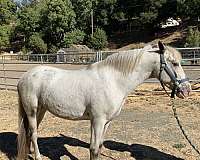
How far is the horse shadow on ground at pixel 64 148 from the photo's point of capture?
5.60 m

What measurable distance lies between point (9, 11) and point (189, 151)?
60342 mm

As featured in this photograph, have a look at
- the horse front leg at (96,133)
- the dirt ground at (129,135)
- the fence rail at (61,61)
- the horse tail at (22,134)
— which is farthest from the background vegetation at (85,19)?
the horse front leg at (96,133)

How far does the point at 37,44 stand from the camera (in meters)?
53.9

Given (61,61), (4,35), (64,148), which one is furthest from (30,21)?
(64,148)

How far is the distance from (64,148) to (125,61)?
2.06 m

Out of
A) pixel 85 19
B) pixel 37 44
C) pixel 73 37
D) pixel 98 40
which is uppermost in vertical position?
pixel 85 19

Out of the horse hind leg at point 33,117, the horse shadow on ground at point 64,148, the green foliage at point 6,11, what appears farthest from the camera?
the green foliage at point 6,11

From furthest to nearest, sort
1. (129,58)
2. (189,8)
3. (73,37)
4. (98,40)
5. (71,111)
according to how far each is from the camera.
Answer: (73,37) → (98,40) → (189,8) → (71,111) → (129,58)

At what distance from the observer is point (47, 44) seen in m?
56.0

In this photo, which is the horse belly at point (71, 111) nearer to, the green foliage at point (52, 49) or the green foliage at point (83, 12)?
the green foliage at point (52, 49)

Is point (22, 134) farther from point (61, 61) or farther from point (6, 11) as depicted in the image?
point (6, 11)

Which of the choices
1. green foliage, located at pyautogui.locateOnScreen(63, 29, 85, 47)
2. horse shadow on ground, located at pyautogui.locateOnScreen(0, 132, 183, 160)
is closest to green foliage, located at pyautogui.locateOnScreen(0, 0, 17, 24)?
green foliage, located at pyautogui.locateOnScreen(63, 29, 85, 47)

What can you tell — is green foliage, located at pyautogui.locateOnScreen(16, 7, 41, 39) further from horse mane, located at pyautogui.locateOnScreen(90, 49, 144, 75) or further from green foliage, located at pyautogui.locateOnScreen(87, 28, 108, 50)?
horse mane, located at pyautogui.locateOnScreen(90, 49, 144, 75)

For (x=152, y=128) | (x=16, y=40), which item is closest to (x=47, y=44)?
(x=16, y=40)
